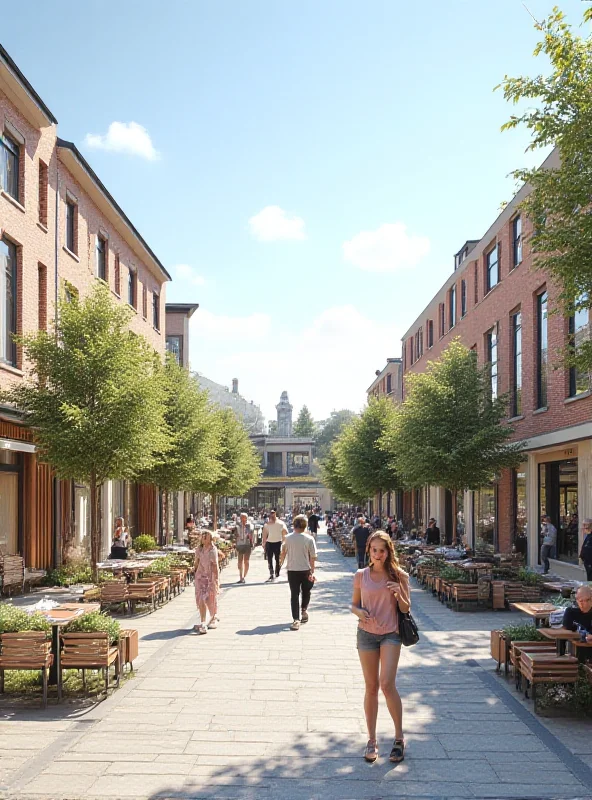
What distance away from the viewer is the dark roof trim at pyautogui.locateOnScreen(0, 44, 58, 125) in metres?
17.2

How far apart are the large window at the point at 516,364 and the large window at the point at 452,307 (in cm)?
1035

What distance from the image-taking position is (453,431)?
22797 millimetres

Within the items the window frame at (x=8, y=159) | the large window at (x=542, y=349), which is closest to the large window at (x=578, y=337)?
the large window at (x=542, y=349)

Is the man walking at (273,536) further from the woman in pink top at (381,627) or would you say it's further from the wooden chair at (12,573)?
the woman in pink top at (381,627)

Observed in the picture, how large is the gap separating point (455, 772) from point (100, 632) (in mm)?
4211

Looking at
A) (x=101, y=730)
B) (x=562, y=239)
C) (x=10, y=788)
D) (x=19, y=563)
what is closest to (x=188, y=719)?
(x=101, y=730)

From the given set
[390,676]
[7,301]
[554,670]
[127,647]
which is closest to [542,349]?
[7,301]

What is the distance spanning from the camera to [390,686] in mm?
6488

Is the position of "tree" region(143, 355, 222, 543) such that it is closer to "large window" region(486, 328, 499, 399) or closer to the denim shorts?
"large window" region(486, 328, 499, 399)

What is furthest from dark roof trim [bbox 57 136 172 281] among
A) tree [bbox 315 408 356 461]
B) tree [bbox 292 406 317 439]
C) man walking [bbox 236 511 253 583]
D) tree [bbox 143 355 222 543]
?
tree [bbox 292 406 317 439]

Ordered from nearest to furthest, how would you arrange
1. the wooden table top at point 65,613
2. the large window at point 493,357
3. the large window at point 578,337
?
1. the wooden table top at point 65,613
2. the large window at point 578,337
3. the large window at point 493,357

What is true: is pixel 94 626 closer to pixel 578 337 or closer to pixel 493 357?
pixel 578 337

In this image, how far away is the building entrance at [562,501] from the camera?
21.9 meters

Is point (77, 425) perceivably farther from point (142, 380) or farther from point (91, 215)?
point (91, 215)
